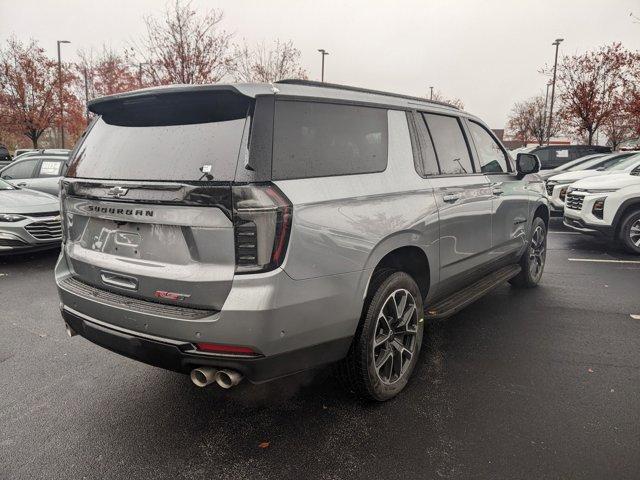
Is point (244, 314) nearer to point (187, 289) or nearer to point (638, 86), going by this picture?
point (187, 289)

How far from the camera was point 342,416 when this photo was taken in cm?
281

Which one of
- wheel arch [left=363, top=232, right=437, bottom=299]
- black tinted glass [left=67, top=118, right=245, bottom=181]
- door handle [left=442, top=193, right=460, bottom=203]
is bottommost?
wheel arch [left=363, top=232, right=437, bottom=299]

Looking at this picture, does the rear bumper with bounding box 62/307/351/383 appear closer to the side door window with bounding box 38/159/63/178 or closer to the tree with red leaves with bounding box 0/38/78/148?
the side door window with bounding box 38/159/63/178

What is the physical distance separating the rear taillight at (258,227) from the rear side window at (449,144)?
1.80 meters

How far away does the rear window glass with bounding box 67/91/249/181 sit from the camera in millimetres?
2250

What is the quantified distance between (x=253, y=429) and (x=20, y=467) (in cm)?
118

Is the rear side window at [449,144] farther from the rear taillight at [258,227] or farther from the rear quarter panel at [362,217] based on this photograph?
the rear taillight at [258,227]

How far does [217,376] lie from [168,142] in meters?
1.23

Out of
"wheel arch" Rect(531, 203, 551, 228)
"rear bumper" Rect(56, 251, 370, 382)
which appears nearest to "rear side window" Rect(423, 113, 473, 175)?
"rear bumper" Rect(56, 251, 370, 382)

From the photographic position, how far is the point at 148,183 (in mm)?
2322

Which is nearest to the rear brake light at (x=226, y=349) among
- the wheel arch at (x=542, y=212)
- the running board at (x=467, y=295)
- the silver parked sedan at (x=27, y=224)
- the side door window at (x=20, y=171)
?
the running board at (x=467, y=295)

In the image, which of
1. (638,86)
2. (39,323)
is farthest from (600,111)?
(39,323)

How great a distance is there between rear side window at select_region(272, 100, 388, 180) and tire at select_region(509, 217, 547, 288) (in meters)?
3.19

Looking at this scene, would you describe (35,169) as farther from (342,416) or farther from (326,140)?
(342,416)
